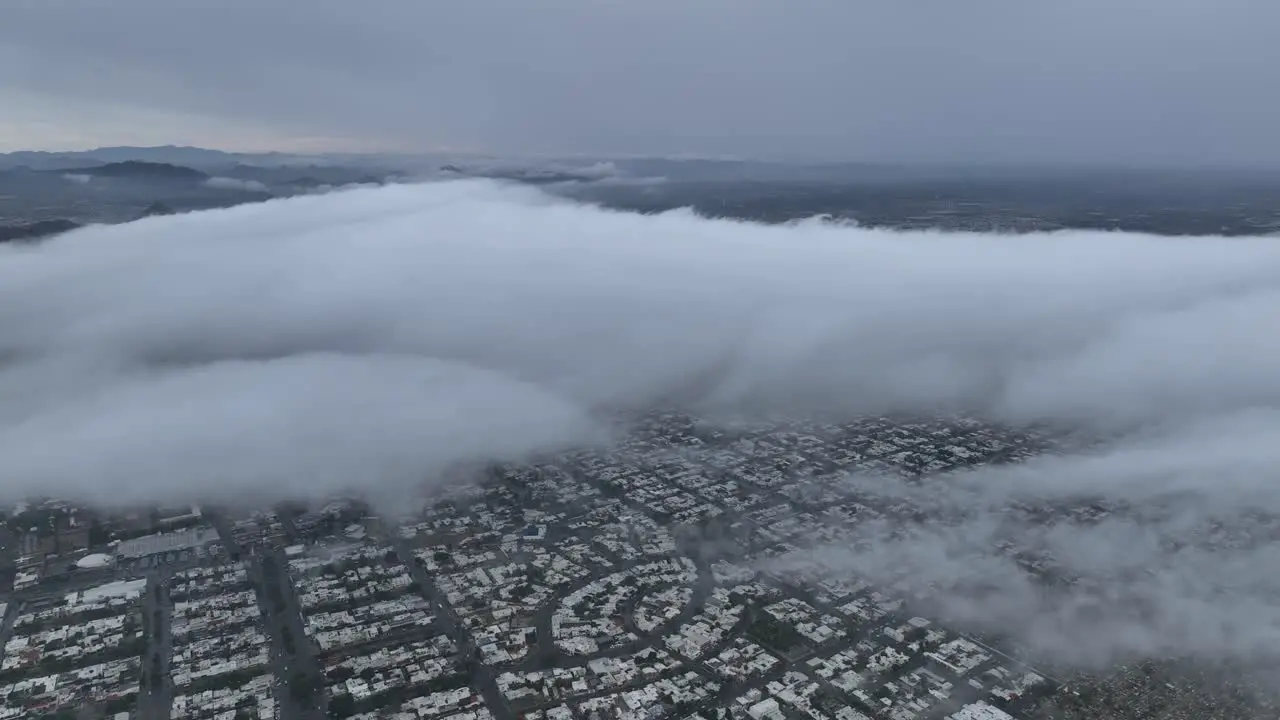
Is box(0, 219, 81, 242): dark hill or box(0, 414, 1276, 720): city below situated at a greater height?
box(0, 219, 81, 242): dark hill

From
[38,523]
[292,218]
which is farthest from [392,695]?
[292,218]

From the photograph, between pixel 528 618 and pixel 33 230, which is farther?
pixel 33 230

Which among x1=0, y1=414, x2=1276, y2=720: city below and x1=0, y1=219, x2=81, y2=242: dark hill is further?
x1=0, y1=219, x2=81, y2=242: dark hill

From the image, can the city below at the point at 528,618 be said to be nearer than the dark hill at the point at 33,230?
Yes

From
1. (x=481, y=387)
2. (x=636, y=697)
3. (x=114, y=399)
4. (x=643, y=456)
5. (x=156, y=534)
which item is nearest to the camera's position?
(x=636, y=697)

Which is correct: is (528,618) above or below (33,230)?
below

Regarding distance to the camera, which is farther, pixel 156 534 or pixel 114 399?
pixel 114 399

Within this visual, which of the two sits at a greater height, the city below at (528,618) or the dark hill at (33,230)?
the dark hill at (33,230)

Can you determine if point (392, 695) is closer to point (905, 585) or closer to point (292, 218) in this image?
point (905, 585)

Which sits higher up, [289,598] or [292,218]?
[292,218]

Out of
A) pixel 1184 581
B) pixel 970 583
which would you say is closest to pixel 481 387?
pixel 970 583

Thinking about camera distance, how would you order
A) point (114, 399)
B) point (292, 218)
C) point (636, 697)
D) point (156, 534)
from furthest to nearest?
1. point (292, 218)
2. point (114, 399)
3. point (156, 534)
4. point (636, 697)
